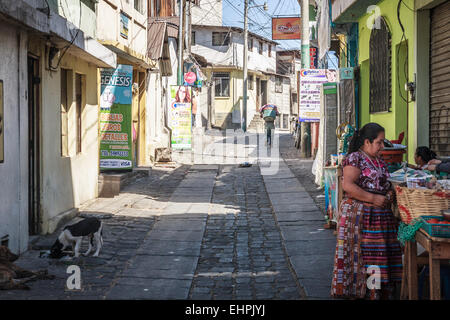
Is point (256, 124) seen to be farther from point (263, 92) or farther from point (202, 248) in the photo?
point (202, 248)

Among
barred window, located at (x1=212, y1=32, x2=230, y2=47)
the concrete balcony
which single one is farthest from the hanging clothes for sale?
barred window, located at (x1=212, y1=32, x2=230, y2=47)

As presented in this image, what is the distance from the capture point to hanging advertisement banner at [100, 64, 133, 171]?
1309 centimetres

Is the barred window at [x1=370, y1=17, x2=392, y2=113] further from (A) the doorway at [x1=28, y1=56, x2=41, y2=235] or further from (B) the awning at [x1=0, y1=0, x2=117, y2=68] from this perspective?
(A) the doorway at [x1=28, y1=56, x2=41, y2=235]

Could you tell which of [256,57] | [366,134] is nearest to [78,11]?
[366,134]

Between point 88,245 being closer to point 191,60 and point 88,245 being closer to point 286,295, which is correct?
point 286,295

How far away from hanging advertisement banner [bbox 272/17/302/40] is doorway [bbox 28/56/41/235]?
16.3 m

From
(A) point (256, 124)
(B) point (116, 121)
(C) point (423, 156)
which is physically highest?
(A) point (256, 124)

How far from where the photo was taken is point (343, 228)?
5.38 metres

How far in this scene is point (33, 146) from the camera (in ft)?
29.2

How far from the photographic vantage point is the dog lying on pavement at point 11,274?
5.97 m

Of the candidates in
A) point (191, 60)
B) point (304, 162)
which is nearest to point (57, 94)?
point (304, 162)

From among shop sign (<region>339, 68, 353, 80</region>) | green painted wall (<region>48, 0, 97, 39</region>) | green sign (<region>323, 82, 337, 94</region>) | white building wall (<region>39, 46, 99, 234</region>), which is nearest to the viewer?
white building wall (<region>39, 46, 99, 234</region>)

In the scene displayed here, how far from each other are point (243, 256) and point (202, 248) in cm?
81

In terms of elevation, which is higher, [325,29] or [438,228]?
[325,29]
